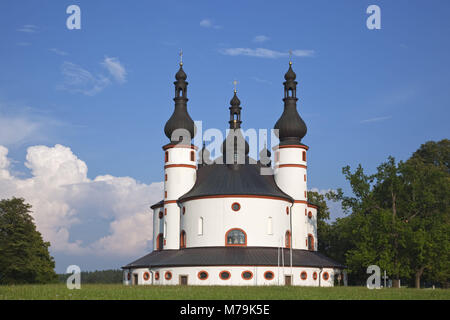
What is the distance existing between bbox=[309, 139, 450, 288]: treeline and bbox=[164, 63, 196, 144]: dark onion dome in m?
16.2

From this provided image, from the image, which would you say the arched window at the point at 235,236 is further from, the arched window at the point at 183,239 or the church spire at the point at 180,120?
the church spire at the point at 180,120

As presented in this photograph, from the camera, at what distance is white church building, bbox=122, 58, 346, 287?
54.8 metres

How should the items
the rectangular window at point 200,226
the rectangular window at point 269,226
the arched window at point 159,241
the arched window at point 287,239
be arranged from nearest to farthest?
the rectangular window at point 269,226, the rectangular window at point 200,226, the arched window at point 287,239, the arched window at point 159,241

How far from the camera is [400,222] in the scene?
175ft

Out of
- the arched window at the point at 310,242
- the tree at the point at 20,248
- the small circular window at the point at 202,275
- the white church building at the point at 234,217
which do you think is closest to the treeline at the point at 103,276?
the tree at the point at 20,248

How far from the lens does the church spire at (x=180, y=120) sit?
204 ft

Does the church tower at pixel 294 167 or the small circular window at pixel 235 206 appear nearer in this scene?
the small circular window at pixel 235 206

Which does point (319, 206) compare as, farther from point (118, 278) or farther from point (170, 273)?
point (118, 278)

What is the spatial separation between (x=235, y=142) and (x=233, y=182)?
570 centimetres

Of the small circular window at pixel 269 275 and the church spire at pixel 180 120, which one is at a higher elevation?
the church spire at pixel 180 120

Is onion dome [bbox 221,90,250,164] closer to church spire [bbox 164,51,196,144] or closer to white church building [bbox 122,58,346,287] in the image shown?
white church building [bbox 122,58,346,287]

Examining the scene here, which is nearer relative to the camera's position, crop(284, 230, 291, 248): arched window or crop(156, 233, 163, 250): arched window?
crop(284, 230, 291, 248): arched window

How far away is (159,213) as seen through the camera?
65.6 meters

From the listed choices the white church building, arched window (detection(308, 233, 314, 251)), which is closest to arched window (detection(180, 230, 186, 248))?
the white church building
